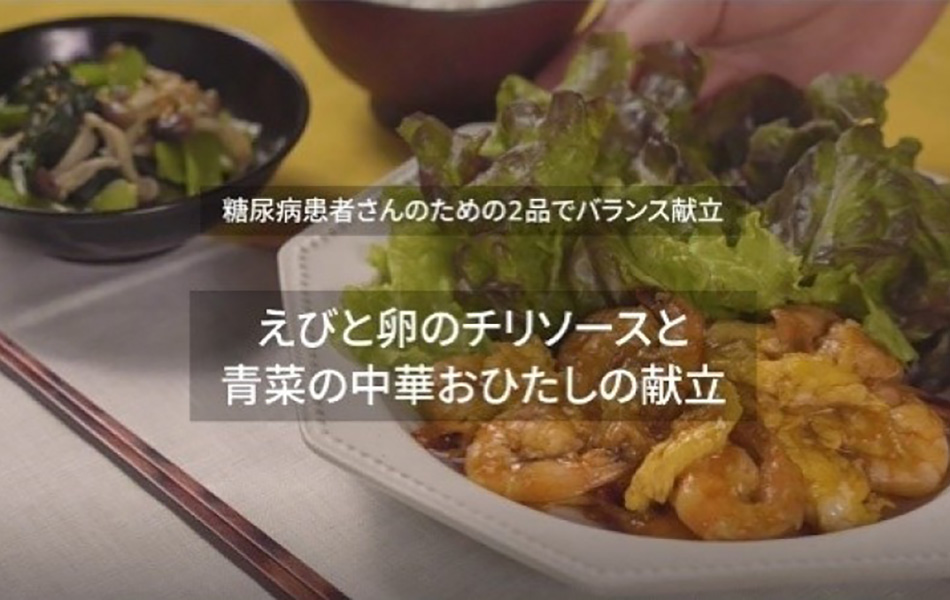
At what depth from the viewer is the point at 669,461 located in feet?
2.92

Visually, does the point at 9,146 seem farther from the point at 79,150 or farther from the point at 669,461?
the point at 669,461

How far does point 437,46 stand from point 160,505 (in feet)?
2.03

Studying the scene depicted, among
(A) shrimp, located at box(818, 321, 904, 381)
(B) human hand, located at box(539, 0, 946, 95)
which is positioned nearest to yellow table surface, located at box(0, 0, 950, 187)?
(B) human hand, located at box(539, 0, 946, 95)

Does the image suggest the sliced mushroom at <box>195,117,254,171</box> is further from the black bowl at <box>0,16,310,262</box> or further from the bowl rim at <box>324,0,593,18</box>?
the bowl rim at <box>324,0,593,18</box>

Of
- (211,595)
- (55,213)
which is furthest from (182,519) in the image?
(55,213)

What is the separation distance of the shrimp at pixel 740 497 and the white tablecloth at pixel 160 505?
0.07 metres

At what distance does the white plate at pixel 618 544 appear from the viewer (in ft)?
2.64

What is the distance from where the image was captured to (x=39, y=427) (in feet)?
3.46

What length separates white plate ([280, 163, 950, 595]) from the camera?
81cm

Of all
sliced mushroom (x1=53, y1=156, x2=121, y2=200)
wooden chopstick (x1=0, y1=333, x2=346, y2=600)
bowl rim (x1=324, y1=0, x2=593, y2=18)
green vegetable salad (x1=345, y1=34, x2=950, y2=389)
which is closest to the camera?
wooden chopstick (x1=0, y1=333, x2=346, y2=600)

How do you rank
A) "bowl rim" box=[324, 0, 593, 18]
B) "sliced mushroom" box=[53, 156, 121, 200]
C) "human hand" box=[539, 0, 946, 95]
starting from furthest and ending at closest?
"human hand" box=[539, 0, 946, 95], "bowl rim" box=[324, 0, 593, 18], "sliced mushroom" box=[53, 156, 121, 200]

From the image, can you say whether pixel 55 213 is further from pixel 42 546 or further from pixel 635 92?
pixel 635 92

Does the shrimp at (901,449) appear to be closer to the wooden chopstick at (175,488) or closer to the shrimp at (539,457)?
the shrimp at (539,457)

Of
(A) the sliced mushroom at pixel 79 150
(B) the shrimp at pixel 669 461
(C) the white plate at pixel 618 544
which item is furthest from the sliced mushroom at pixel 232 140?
(B) the shrimp at pixel 669 461
